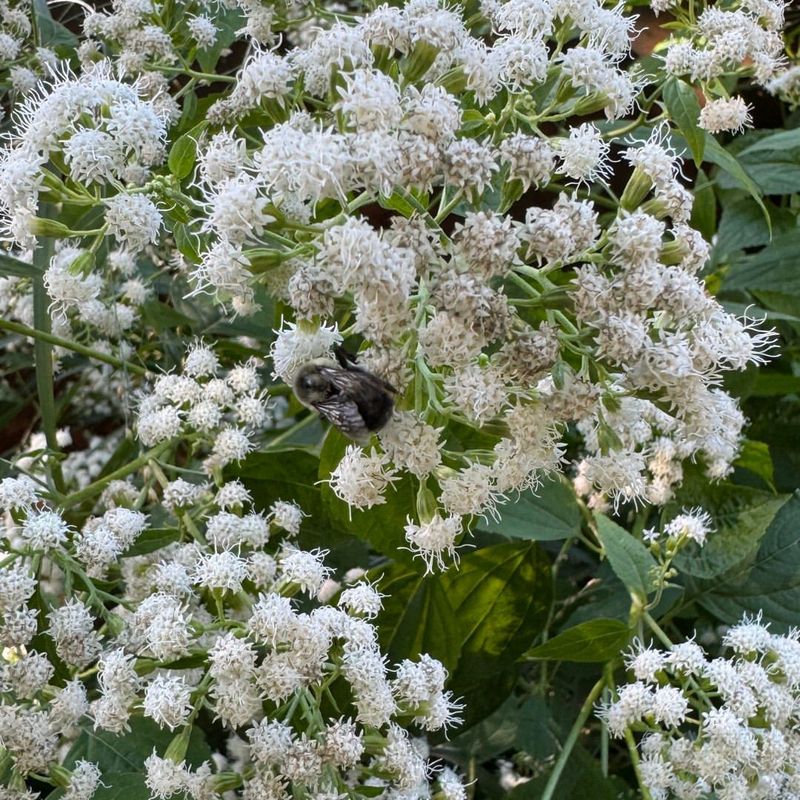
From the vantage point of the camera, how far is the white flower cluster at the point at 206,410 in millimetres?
1402

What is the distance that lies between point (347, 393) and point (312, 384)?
0.29 feet

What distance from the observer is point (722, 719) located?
3.86 ft

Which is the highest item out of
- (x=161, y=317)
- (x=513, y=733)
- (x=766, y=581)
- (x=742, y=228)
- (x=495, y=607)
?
(x=161, y=317)

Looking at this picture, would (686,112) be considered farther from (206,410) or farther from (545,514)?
(206,410)

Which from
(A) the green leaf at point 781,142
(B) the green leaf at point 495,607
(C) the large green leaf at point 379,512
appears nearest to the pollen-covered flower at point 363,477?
(C) the large green leaf at point 379,512

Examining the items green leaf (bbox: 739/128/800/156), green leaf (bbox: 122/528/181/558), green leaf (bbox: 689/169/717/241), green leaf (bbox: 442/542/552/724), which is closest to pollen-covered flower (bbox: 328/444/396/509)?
green leaf (bbox: 122/528/181/558)

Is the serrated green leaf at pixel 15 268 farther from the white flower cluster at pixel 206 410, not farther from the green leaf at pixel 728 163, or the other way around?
the green leaf at pixel 728 163

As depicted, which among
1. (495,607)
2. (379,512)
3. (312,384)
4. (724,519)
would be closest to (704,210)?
(724,519)

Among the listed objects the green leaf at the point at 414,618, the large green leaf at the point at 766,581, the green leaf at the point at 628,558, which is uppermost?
the green leaf at the point at 628,558

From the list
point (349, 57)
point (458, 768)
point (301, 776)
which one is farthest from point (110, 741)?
point (349, 57)

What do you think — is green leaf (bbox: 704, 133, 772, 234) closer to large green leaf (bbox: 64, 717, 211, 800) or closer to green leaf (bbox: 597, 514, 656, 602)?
green leaf (bbox: 597, 514, 656, 602)

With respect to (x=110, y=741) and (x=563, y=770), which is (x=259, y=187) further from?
(x=563, y=770)

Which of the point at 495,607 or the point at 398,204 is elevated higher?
the point at 398,204

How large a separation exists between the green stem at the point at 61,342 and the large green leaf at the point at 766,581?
3.09ft
